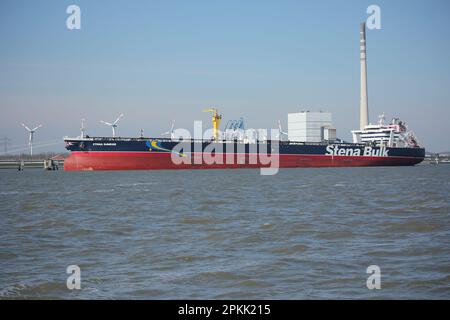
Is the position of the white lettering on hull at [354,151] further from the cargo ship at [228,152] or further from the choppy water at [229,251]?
the choppy water at [229,251]

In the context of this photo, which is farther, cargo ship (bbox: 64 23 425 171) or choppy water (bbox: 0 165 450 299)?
cargo ship (bbox: 64 23 425 171)

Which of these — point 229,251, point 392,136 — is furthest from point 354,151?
point 229,251

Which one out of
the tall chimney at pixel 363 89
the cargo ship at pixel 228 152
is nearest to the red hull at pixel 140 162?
the cargo ship at pixel 228 152

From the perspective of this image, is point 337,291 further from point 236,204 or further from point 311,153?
point 311,153

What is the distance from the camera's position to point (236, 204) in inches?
1007

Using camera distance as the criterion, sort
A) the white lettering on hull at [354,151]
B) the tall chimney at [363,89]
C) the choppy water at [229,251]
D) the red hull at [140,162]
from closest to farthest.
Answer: the choppy water at [229,251]
the red hull at [140,162]
the white lettering on hull at [354,151]
the tall chimney at [363,89]

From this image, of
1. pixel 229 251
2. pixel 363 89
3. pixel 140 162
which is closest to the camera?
pixel 229 251

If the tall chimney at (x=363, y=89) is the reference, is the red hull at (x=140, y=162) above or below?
below

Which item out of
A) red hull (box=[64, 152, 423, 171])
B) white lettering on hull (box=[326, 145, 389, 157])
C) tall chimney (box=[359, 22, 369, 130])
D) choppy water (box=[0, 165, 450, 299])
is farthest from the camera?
tall chimney (box=[359, 22, 369, 130])

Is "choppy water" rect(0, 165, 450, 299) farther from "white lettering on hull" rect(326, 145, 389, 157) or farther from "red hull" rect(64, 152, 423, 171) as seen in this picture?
"white lettering on hull" rect(326, 145, 389, 157)

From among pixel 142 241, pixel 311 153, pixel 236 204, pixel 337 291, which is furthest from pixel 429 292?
pixel 311 153

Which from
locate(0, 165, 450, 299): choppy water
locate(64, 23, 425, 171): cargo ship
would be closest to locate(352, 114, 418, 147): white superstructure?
locate(64, 23, 425, 171): cargo ship

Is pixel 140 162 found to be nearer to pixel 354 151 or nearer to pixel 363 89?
pixel 354 151

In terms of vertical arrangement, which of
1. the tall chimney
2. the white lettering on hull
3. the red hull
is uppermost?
the tall chimney
